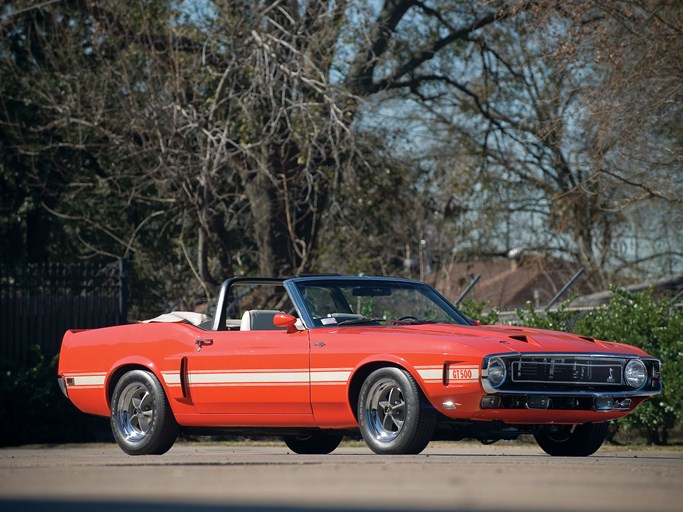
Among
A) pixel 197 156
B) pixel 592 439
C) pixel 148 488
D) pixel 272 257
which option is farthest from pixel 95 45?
pixel 148 488

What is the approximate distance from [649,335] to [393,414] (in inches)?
225

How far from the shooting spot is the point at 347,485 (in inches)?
297

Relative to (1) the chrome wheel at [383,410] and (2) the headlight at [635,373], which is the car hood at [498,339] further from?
(1) the chrome wheel at [383,410]

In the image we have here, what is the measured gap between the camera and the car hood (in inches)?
409

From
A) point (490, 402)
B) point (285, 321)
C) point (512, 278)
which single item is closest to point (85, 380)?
point (285, 321)

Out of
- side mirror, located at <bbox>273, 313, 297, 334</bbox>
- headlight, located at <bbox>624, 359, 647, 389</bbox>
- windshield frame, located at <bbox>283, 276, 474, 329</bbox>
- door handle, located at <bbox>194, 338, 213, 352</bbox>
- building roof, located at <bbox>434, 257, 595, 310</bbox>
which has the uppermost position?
building roof, located at <bbox>434, 257, 595, 310</bbox>

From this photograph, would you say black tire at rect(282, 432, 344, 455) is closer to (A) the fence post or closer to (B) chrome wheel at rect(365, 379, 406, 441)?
(B) chrome wheel at rect(365, 379, 406, 441)

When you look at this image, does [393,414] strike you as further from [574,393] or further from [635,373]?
[635,373]

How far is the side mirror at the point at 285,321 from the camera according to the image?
11227 millimetres

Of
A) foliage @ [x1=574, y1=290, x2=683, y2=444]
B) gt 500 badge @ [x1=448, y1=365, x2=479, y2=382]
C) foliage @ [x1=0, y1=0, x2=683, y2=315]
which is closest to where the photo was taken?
gt 500 badge @ [x1=448, y1=365, x2=479, y2=382]

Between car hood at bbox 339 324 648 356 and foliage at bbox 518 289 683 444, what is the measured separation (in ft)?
11.8

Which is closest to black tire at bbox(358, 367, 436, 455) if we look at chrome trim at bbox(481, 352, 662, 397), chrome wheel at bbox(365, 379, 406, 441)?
chrome wheel at bbox(365, 379, 406, 441)

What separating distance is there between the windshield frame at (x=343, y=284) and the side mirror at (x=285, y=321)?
13 cm

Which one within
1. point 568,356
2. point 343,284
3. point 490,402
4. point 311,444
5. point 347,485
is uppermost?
point 343,284
